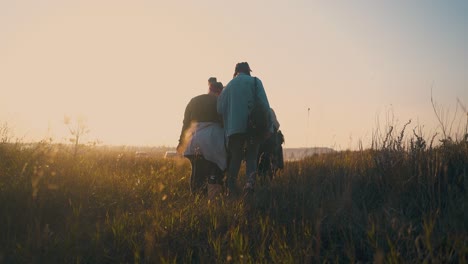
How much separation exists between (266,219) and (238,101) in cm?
248

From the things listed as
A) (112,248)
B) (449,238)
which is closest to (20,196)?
(112,248)

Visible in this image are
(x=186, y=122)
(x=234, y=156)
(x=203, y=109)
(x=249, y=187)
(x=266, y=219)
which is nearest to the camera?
(x=266, y=219)

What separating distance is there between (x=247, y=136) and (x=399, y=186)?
7.34 feet

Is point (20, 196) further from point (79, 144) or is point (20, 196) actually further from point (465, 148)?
point (465, 148)

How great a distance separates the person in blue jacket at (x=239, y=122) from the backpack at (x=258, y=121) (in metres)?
0.06

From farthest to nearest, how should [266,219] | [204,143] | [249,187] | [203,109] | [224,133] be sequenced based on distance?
[203,109]
[224,133]
[204,143]
[249,187]
[266,219]

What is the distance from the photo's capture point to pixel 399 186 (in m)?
4.15

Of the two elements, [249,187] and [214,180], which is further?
[214,180]

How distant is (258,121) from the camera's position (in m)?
5.65

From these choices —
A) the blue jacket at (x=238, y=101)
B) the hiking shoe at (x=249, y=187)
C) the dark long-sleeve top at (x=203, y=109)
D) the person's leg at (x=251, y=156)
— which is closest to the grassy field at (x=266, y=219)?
the hiking shoe at (x=249, y=187)

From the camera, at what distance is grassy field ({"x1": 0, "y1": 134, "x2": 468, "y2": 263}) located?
2946mm

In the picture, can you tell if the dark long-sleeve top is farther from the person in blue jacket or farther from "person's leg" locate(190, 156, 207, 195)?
"person's leg" locate(190, 156, 207, 195)

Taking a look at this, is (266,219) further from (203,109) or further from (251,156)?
(203,109)

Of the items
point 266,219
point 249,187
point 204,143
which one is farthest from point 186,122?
point 266,219
